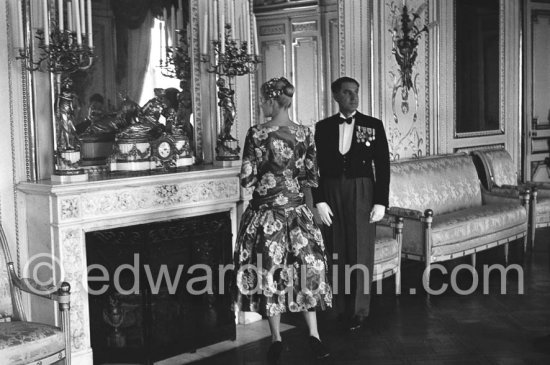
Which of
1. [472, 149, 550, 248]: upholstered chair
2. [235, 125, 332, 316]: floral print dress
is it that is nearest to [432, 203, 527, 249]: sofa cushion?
[472, 149, 550, 248]: upholstered chair

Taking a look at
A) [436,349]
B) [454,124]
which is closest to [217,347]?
[436,349]

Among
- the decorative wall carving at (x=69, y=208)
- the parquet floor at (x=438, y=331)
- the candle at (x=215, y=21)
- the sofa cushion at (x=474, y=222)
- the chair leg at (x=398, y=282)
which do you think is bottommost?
the parquet floor at (x=438, y=331)

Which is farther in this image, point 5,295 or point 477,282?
point 477,282

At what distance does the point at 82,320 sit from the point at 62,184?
2.40 ft

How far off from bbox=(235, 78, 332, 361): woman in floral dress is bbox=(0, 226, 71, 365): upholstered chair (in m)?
1.01

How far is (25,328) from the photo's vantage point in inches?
131

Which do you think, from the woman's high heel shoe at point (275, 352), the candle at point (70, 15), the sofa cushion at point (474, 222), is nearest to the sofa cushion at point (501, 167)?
the sofa cushion at point (474, 222)

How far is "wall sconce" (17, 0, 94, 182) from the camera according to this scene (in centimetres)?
379

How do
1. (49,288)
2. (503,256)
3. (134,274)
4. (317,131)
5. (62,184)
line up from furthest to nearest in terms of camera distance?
(503,256)
(317,131)
(134,274)
(62,184)
(49,288)

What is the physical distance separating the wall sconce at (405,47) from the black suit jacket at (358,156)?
2.02 metres

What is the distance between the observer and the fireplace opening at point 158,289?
13.3ft

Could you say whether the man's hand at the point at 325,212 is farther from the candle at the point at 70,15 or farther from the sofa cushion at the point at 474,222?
the candle at the point at 70,15

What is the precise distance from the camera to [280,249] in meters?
4.00

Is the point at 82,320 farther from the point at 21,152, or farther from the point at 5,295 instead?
the point at 21,152
